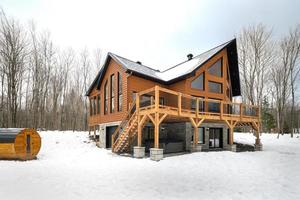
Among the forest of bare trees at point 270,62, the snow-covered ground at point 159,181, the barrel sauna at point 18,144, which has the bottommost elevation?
the snow-covered ground at point 159,181

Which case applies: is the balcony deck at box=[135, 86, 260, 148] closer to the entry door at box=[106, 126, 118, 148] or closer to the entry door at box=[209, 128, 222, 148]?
the entry door at box=[209, 128, 222, 148]

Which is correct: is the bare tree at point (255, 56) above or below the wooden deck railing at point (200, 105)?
above

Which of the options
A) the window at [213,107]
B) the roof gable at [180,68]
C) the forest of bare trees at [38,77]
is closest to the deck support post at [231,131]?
the window at [213,107]

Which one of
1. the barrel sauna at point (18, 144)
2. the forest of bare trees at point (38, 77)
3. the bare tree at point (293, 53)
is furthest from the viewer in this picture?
the bare tree at point (293, 53)

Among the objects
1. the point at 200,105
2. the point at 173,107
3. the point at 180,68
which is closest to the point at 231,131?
the point at 200,105

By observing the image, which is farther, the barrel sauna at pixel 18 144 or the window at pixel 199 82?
the window at pixel 199 82

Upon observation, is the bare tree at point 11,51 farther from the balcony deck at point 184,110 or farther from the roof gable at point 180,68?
the balcony deck at point 184,110

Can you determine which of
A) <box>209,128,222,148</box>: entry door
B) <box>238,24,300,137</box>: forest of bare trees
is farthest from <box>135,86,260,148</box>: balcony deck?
<box>238,24,300,137</box>: forest of bare trees

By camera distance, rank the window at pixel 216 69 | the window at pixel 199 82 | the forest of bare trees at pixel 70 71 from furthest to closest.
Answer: the forest of bare trees at pixel 70 71, the window at pixel 216 69, the window at pixel 199 82

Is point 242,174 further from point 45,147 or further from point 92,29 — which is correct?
point 92,29

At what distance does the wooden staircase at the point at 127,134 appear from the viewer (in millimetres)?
14809

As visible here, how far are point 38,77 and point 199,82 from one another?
22248 mm

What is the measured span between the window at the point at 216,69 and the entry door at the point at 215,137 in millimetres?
5072

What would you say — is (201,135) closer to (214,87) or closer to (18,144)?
(214,87)
